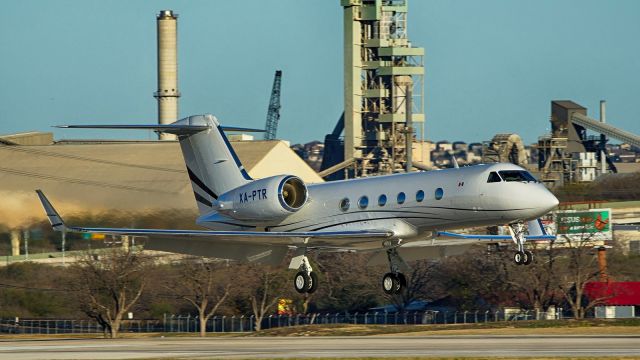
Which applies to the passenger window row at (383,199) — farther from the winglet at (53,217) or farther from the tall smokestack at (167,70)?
the tall smokestack at (167,70)

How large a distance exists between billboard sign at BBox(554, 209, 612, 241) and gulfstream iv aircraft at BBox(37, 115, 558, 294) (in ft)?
115

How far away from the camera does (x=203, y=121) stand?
4419 centimetres

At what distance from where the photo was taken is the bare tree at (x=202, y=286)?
243 ft

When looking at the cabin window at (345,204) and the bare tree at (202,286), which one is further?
the bare tree at (202,286)

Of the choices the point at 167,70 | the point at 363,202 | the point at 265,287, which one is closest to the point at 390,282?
the point at 363,202

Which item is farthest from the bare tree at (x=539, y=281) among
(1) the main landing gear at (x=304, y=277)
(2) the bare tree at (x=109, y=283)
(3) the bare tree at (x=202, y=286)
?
(1) the main landing gear at (x=304, y=277)

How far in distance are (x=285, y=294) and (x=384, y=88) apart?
182 feet

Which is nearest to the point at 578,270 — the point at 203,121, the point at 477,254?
the point at 477,254

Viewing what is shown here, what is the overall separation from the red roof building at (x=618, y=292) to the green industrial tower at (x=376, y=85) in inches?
2215

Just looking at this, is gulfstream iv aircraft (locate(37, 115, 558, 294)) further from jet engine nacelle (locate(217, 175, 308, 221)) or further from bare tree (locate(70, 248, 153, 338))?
bare tree (locate(70, 248, 153, 338))

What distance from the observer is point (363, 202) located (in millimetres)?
38969

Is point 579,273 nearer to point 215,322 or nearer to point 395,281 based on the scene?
point 215,322

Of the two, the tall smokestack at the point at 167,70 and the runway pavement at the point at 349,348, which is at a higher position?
the tall smokestack at the point at 167,70

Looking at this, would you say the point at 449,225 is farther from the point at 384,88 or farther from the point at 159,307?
the point at 384,88
